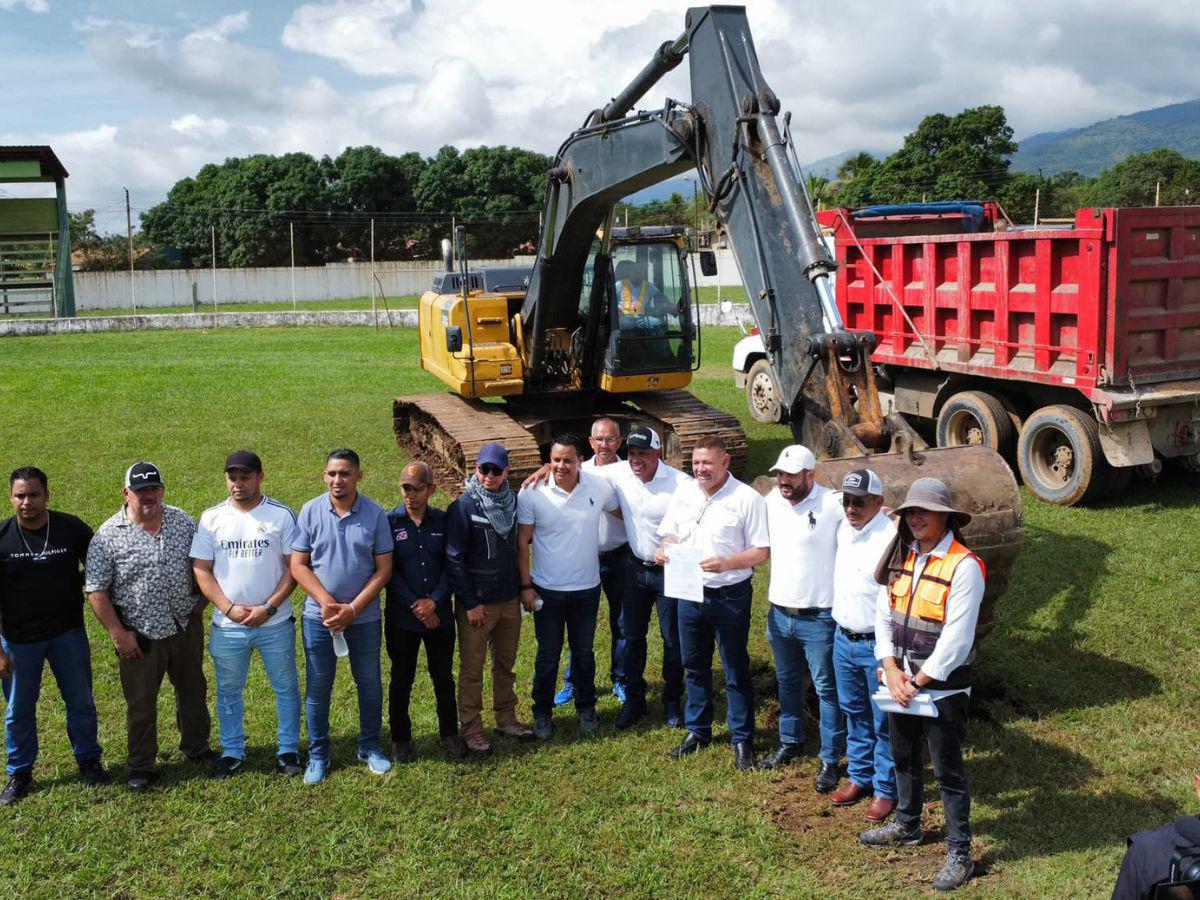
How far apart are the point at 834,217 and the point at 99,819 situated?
38.0ft

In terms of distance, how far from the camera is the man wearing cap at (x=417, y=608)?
6.08 m

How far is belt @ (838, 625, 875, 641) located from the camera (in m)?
5.46

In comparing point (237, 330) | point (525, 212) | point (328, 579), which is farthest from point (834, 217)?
point (525, 212)

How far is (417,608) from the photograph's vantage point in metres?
6.00

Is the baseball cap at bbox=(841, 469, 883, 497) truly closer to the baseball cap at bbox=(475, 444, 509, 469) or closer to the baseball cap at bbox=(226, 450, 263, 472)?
the baseball cap at bbox=(475, 444, 509, 469)

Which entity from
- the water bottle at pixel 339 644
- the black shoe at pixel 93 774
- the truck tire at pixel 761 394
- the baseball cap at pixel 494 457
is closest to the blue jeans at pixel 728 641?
the baseball cap at pixel 494 457

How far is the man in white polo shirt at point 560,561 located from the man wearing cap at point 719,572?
1.58ft

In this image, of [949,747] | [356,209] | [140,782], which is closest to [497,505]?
[140,782]

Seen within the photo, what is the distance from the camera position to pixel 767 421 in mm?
16906

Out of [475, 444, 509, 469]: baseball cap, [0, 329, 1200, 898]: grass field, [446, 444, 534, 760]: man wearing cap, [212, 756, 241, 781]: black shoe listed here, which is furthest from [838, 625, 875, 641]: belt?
[212, 756, 241, 781]: black shoe

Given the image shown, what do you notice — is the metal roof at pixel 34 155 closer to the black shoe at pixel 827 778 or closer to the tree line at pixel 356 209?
the tree line at pixel 356 209

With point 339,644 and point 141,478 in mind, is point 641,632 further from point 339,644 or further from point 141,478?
point 141,478

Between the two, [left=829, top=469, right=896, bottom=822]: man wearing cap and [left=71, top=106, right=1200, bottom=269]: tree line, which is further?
[left=71, top=106, right=1200, bottom=269]: tree line

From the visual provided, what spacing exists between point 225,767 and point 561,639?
202 cm
